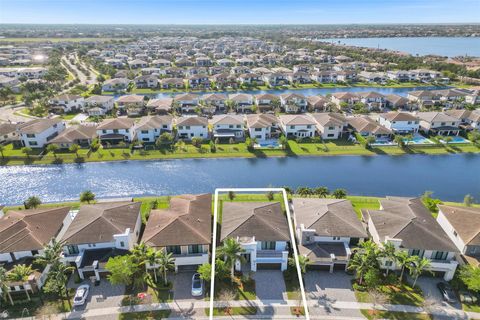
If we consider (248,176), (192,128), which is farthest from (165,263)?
(192,128)

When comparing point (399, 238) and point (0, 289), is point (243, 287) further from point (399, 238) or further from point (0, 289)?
point (0, 289)

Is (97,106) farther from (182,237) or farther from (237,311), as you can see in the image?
(237,311)

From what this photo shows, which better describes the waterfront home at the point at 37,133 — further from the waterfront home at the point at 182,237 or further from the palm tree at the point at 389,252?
the palm tree at the point at 389,252

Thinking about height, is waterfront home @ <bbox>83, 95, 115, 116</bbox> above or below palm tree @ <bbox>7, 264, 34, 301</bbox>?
above

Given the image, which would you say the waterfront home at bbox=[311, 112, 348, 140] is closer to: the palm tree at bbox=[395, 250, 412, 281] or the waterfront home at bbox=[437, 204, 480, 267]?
the waterfront home at bbox=[437, 204, 480, 267]

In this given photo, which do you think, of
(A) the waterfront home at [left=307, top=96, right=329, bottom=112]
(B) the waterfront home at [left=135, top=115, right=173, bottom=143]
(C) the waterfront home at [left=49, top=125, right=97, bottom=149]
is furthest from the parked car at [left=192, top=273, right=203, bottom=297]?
(A) the waterfront home at [left=307, top=96, right=329, bottom=112]

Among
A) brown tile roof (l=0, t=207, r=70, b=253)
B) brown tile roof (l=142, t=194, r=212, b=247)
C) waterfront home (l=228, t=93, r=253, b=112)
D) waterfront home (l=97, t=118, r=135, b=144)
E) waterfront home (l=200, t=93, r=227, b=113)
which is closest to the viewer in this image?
brown tile roof (l=0, t=207, r=70, b=253)

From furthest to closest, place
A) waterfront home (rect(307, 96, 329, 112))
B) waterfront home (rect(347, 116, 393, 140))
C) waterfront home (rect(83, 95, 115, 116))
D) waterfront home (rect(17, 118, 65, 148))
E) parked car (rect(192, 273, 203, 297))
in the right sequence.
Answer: waterfront home (rect(307, 96, 329, 112)) < waterfront home (rect(83, 95, 115, 116)) < waterfront home (rect(347, 116, 393, 140)) < waterfront home (rect(17, 118, 65, 148)) < parked car (rect(192, 273, 203, 297))
